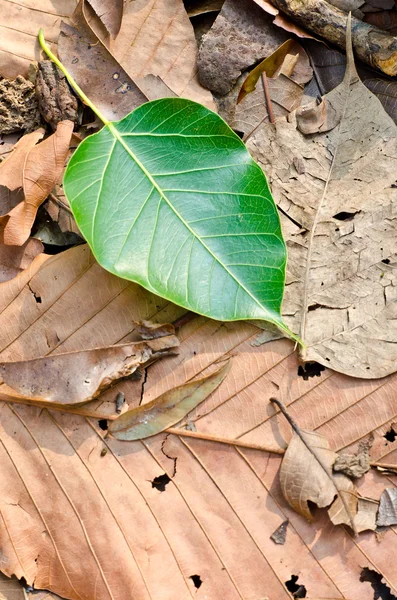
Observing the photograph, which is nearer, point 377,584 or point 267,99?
point 377,584

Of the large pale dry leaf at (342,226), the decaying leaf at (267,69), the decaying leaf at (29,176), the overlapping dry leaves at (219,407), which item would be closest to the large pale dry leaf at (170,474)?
the overlapping dry leaves at (219,407)

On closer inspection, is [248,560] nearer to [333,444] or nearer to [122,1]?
[333,444]

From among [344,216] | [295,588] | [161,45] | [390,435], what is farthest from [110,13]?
[295,588]

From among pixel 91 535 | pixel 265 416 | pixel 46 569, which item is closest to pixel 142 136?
pixel 265 416

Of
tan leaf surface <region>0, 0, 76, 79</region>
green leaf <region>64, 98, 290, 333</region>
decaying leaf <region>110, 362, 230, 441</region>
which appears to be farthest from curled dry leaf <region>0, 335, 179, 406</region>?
tan leaf surface <region>0, 0, 76, 79</region>

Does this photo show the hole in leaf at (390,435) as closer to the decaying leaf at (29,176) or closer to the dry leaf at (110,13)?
the decaying leaf at (29,176)

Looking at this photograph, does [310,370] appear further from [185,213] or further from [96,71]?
[96,71]
